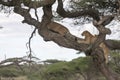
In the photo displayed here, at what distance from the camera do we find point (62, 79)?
77.3 feet

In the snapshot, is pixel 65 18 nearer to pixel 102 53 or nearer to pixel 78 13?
pixel 78 13

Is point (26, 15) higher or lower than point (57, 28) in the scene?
higher

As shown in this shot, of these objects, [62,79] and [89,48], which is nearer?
[89,48]

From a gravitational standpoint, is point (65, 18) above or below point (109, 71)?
above

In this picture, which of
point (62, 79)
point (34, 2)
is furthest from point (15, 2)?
point (62, 79)

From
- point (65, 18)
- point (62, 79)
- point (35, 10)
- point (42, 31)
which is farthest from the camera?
point (62, 79)

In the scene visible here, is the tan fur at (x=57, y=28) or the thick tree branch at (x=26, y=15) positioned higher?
the thick tree branch at (x=26, y=15)

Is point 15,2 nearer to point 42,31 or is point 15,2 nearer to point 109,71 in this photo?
point 42,31

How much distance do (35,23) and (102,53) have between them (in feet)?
5.34

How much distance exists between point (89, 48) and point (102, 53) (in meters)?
0.62

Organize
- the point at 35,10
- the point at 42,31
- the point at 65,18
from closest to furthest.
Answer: the point at 35,10 < the point at 42,31 < the point at 65,18

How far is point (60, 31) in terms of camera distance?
11.5 m

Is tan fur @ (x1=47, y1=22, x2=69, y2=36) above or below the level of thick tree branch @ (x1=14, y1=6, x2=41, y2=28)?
below

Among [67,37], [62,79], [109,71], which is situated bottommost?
[62,79]
